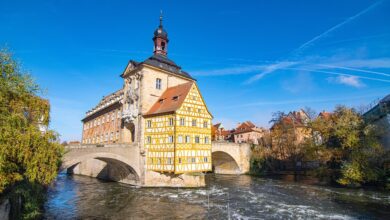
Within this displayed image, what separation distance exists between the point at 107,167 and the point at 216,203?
60.5ft

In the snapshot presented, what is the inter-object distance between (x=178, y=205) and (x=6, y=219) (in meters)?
10.4

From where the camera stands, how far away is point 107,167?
31.4m

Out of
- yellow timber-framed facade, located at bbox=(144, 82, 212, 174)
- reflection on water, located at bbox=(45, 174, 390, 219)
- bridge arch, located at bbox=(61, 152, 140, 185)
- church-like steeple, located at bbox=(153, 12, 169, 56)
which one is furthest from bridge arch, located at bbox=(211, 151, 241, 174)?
church-like steeple, located at bbox=(153, 12, 169, 56)

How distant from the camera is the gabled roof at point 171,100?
24653 millimetres

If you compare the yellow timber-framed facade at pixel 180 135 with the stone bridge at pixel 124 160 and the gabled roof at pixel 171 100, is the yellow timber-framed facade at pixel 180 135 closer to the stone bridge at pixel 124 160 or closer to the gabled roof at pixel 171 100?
the gabled roof at pixel 171 100

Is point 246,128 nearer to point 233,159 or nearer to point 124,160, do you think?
point 233,159

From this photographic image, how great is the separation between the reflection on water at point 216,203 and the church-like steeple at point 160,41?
18149mm

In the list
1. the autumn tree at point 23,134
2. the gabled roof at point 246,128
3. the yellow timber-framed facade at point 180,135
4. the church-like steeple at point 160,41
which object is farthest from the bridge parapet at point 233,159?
the autumn tree at point 23,134

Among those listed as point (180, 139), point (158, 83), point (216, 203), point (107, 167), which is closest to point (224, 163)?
point (180, 139)

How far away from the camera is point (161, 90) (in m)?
28.7

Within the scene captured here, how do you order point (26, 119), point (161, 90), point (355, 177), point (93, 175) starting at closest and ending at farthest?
point (26, 119) < point (355, 177) < point (161, 90) < point (93, 175)

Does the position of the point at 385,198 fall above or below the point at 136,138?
below

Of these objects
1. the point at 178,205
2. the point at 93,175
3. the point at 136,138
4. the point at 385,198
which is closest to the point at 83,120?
the point at 93,175

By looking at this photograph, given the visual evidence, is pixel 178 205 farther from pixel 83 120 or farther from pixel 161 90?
pixel 83 120
